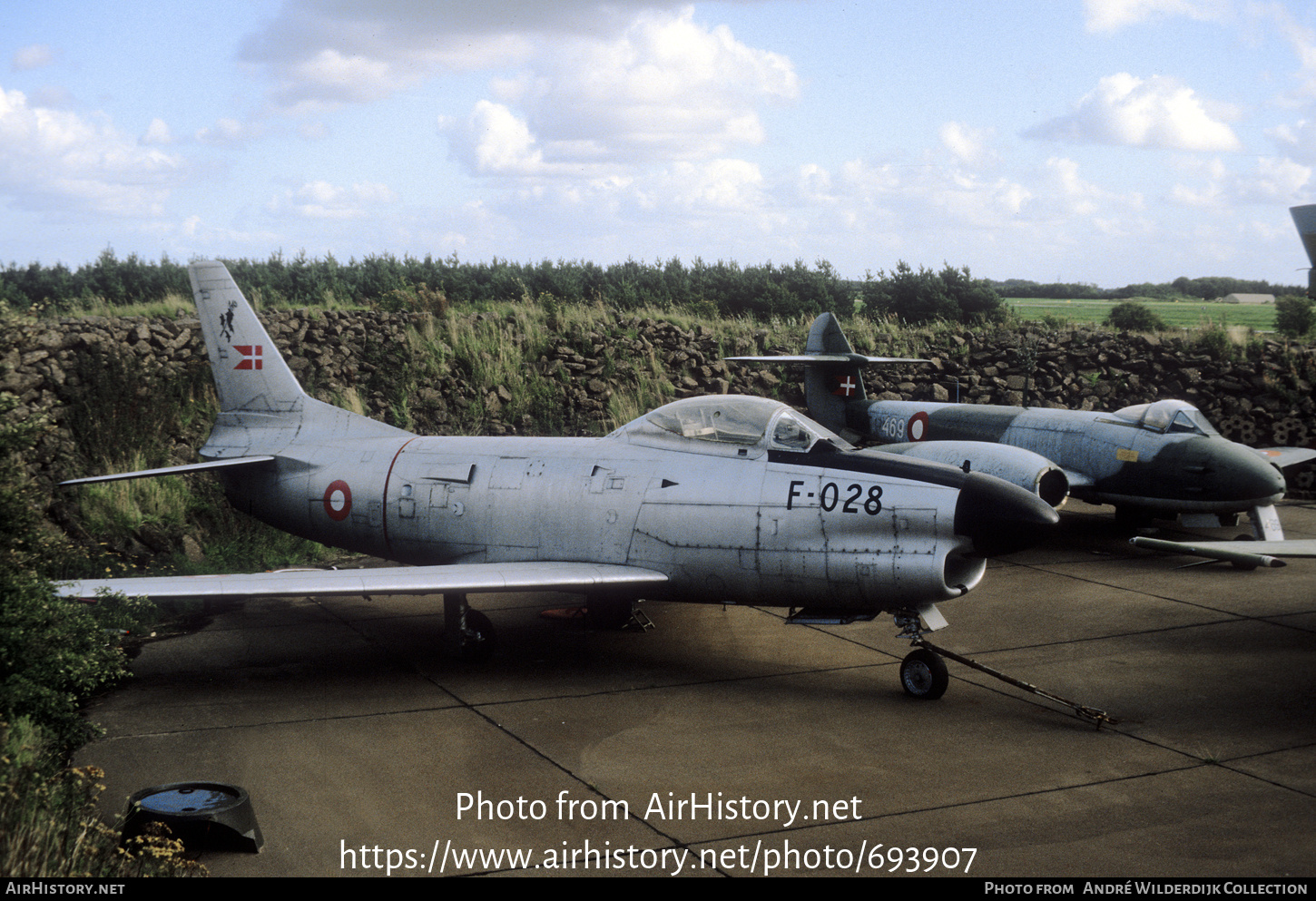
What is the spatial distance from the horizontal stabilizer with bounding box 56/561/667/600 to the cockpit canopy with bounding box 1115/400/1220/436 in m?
8.95

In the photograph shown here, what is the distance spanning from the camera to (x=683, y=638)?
423 inches

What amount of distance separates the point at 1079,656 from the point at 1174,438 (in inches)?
232

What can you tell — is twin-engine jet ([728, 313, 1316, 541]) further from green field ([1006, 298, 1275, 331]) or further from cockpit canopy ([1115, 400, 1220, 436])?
green field ([1006, 298, 1275, 331])

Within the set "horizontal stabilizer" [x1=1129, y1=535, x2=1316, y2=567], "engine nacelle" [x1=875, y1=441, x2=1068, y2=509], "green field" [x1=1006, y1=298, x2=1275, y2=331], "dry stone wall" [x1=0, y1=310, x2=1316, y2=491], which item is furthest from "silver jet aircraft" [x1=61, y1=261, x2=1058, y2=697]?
"green field" [x1=1006, y1=298, x2=1275, y2=331]

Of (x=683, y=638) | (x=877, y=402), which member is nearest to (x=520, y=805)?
(x=683, y=638)

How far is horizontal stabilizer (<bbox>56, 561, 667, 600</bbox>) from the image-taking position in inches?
333

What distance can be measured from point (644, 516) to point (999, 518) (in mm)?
3119

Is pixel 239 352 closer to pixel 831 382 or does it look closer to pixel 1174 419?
pixel 831 382

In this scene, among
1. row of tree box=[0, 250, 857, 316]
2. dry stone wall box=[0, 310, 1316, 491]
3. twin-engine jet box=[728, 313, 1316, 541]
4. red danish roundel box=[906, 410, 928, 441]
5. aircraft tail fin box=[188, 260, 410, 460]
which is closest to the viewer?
aircraft tail fin box=[188, 260, 410, 460]

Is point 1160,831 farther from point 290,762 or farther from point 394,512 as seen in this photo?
point 394,512

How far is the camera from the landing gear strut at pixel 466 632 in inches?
384

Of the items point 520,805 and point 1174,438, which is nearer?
point 520,805

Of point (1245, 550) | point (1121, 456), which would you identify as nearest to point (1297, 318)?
point (1121, 456)
